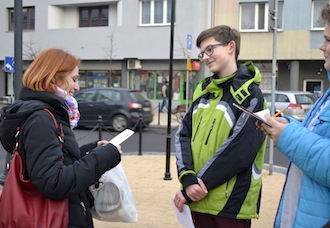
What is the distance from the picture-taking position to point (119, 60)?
87.6ft

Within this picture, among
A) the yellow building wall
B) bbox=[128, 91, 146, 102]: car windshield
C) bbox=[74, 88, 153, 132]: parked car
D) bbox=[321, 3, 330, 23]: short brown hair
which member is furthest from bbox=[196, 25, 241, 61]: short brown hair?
the yellow building wall

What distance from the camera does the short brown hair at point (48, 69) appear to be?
2.13m

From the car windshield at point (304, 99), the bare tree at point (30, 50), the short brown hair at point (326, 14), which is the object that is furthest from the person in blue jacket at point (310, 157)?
the bare tree at point (30, 50)

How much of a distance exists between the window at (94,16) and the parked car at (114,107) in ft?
43.2

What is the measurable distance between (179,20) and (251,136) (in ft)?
74.3

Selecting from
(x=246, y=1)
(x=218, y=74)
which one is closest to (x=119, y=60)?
(x=246, y=1)

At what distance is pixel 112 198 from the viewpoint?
2566 millimetres

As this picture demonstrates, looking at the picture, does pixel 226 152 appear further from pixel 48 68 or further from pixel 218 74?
pixel 48 68

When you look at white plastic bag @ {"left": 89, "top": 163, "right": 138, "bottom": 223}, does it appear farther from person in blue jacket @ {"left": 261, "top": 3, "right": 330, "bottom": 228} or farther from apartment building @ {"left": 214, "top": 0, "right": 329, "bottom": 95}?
apartment building @ {"left": 214, "top": 0, "right": 329, "bottom": 95}

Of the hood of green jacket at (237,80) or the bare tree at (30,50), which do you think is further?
the bare tree at (30,50)

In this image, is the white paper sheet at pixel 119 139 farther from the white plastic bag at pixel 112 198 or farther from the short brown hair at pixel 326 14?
the short brown hair at pixel 326 14

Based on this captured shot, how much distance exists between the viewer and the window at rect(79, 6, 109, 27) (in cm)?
2725

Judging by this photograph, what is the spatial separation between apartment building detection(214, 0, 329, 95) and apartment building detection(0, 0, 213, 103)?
2608 mm

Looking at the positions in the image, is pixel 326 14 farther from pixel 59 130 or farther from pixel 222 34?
pixel 59 130
